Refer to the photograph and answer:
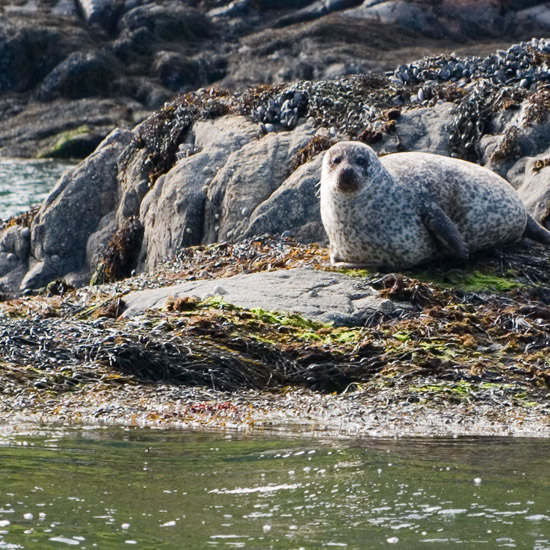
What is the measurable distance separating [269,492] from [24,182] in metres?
18.0

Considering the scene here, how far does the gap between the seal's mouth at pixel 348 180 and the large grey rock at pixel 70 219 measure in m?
5.03

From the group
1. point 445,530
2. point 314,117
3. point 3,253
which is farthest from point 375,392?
point 3,253

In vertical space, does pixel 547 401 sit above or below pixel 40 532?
below

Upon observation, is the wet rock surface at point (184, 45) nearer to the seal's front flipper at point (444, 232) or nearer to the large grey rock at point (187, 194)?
the large grey rock at point (187, 194)

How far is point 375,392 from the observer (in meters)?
6.15

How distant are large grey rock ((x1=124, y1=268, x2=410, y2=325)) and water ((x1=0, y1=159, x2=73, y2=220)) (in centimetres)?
947

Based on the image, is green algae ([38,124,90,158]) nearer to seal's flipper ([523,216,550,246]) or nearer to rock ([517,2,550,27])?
rock ([517,2,550,27])

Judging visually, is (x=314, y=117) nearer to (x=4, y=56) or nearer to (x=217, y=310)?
(x=217, y=310)

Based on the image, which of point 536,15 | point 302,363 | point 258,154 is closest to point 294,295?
point 302,363

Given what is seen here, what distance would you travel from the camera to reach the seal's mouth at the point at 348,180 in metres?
7.85

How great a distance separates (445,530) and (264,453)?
137 centimetres

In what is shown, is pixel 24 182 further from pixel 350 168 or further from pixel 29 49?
pixel 350 168

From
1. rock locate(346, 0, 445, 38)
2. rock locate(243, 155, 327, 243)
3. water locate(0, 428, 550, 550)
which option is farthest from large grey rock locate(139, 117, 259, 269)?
rock locate(346, 0, 445, 38)

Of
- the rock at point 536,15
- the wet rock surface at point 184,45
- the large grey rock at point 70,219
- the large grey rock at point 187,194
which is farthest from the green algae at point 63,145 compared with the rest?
the rock at point 536,15
